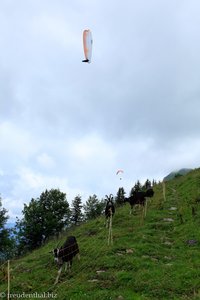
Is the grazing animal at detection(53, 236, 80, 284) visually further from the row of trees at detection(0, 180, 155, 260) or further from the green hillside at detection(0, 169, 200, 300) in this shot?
the row of trees at detection(0, 180, 155, 260)

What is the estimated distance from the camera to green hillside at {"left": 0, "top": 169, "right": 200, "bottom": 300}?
42.4 ft

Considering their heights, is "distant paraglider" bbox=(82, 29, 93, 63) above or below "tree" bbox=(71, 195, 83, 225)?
above

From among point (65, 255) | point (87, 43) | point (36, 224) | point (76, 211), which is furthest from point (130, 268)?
point (76, 211)

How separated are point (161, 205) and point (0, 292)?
17386mm

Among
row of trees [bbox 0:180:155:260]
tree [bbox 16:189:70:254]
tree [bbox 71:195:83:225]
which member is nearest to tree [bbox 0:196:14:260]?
row of trees [bbox 0:180:155:260]

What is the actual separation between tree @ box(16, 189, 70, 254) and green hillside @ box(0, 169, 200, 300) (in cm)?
4873

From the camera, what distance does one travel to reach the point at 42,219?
72.6 metres

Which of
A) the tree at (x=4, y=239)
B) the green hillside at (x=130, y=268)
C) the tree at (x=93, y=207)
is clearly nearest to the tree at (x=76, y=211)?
the tree at (x=93, y=207)

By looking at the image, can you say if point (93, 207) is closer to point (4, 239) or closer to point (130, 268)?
point (4, 239)

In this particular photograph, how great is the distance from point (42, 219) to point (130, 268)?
60.0 m

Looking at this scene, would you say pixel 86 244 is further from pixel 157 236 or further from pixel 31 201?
pixel 31 201

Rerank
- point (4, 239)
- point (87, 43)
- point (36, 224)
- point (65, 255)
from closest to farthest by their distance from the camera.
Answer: point (65, 255)
point (87, 43)
point (4, 239)
point (36, 224)

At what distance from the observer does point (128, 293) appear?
12562mm

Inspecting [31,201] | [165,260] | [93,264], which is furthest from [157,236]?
[31,201]
